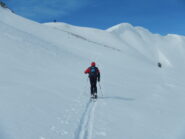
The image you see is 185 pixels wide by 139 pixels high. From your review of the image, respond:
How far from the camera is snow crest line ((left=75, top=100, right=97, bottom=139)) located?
19.0 ft

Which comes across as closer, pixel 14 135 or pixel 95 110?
pixel 14 135

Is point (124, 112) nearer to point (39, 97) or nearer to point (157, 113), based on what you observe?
point (157, 113)

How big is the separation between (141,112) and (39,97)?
13.6 feet

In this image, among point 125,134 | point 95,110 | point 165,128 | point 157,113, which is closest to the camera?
point 125,134

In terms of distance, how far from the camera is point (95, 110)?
8500mm

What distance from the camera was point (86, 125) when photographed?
661cm

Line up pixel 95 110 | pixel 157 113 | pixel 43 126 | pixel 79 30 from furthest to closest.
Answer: pixel 79 30, pixel 157 113, pixel 95 110, pixel 43 126

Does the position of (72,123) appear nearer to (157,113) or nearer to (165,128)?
(165,128)

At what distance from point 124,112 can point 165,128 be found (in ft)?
5.98

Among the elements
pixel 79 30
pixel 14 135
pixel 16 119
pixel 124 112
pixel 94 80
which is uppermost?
pixel 79 30

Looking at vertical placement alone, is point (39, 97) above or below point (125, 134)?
above

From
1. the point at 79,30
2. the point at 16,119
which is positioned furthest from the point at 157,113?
the point at 79,30

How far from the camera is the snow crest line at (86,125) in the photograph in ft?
19.0

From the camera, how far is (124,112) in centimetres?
875
